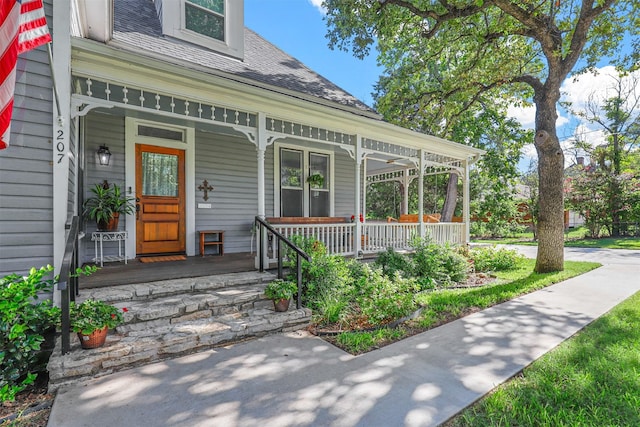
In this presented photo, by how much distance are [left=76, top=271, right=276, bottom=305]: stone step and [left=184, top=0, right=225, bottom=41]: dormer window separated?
Answer: 5.07 meters

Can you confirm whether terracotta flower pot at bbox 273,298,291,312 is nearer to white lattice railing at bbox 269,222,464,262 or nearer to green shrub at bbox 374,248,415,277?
white lattice railing at bbox 269,222,464,262

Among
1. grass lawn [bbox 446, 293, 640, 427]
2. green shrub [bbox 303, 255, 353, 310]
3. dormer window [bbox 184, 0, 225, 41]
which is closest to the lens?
grass lawn [bbox 446, 293, 640, 427]

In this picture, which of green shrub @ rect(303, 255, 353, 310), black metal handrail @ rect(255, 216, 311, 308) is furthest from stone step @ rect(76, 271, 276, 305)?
green shrub @ rect(303, 255, 353, 310)

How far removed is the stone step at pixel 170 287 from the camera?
3617mm

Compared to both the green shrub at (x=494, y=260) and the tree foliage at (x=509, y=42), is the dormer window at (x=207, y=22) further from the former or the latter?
the green shrub at (x=494, y=260)

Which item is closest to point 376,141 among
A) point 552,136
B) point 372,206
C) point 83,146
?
point 552,136

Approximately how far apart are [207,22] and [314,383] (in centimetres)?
695

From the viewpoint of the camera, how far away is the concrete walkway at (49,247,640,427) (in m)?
2.21

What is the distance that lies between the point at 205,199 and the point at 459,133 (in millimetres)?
9651

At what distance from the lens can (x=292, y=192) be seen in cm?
796

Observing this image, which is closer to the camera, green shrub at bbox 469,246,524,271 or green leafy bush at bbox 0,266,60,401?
green leafy bush at bbox 0,266,60,401

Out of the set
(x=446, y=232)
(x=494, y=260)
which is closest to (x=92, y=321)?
(x=446, y=232)

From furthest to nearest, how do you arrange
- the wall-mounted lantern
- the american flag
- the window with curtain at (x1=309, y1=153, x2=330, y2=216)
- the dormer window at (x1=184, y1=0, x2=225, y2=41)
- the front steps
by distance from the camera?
the window with curtain at (x1=309, y1=153, x2=330, y2=216), the dormer window at (x1=184, y1=0, x2=225, y2=41), the wall-mounted lantern, the front steps, the american flag

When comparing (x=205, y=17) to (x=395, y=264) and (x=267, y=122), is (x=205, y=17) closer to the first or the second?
(x=267, y=122)
